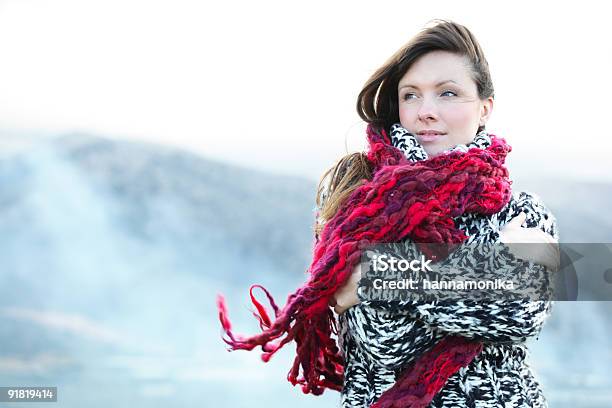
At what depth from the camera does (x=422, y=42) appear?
1.91m

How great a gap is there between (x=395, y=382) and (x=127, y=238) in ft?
12.9

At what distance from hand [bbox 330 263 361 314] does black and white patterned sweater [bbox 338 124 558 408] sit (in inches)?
0.6

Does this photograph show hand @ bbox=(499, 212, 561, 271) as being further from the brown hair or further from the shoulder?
the brown hair

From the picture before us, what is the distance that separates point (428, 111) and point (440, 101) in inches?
2.0

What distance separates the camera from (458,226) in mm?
1770

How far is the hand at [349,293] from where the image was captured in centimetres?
170

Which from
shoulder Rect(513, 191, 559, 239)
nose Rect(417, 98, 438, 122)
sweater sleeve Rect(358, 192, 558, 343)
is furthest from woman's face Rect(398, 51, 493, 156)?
sweater sleeve Rect(358, 192, 558, 343)

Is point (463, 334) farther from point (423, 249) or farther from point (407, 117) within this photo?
point (407, 117)

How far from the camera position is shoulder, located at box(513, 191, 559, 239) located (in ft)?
5.93

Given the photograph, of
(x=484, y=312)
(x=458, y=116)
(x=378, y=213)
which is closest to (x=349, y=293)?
(x=378, y=213)

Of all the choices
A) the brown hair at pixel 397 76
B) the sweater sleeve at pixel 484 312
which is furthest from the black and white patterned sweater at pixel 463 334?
the brown hair at pixel 397 76

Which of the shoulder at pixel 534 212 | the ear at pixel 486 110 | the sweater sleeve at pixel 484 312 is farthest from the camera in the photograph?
the ear at pixel 486 110

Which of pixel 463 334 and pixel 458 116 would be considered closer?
pixel 463 334

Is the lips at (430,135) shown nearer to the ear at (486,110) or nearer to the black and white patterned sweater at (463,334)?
the black and white patterned sweater at (463,334)
